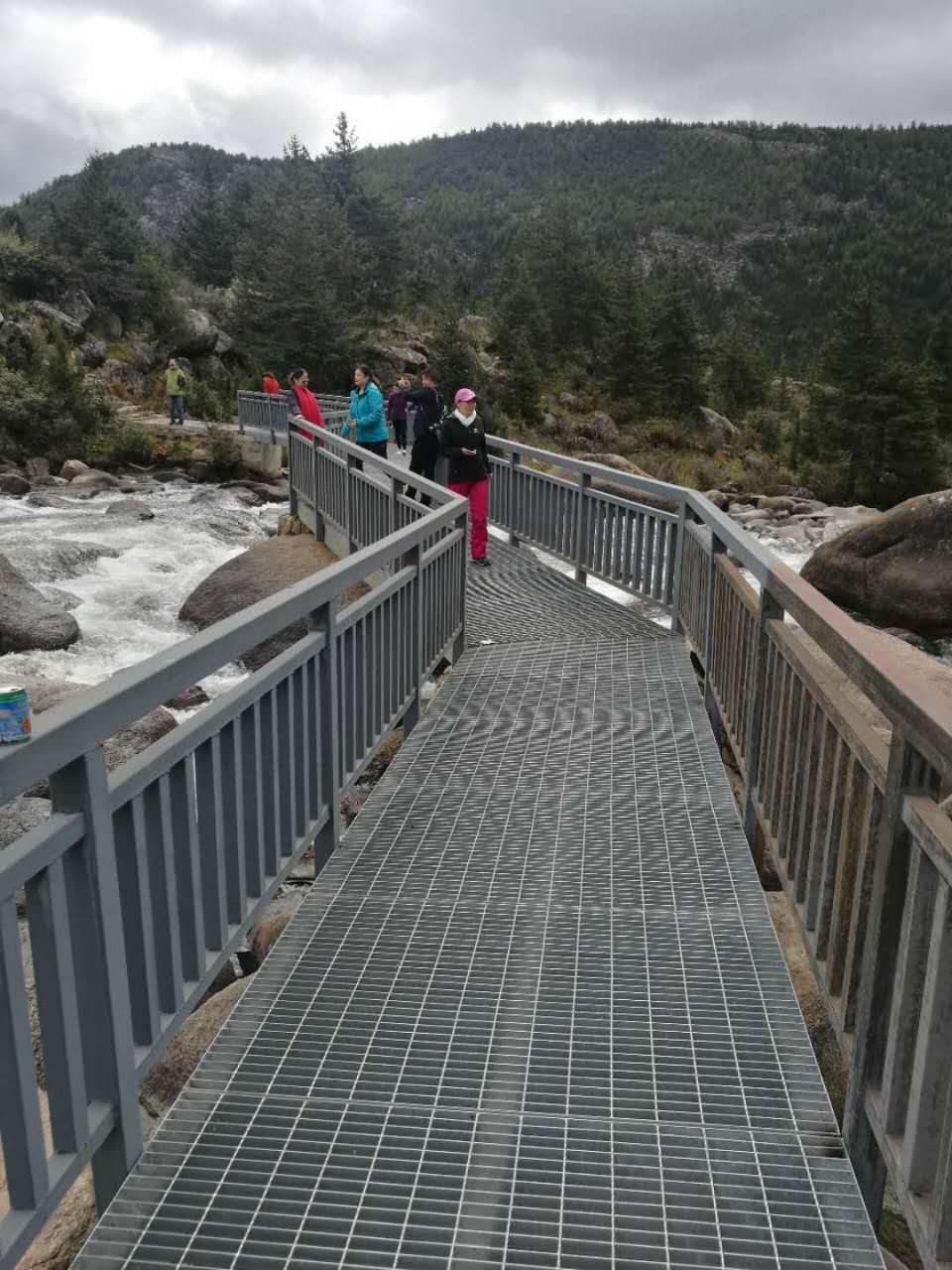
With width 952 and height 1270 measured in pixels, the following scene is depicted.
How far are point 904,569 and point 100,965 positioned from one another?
14086 millimetres

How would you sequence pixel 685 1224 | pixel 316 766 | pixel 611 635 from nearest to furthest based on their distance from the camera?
pixel 685 1224 < pixel 316 766 < pixel 611 635

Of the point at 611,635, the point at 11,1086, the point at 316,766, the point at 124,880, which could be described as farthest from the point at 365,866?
the point at 611,635

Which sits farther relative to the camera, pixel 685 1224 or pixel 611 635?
pixel 611 635

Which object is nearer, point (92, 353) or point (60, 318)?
point (60, 318)

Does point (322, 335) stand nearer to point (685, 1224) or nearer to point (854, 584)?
point (854, 584)

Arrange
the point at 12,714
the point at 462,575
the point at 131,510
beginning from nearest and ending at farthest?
1. the point at 12,714
2. the point at 462,575
3. the point at 131,510

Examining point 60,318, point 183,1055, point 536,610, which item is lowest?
point 183,1055

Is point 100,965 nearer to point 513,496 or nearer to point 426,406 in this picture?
point 513,496

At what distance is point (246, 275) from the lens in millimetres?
57656

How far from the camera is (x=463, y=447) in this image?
10617 mm

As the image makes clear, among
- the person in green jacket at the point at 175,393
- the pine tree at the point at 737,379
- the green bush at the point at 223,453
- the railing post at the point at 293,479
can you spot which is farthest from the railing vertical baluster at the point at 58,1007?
the pine tree at the point at 737,379

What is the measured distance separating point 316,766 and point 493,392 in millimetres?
47010

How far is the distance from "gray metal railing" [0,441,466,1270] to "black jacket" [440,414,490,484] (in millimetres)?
6315

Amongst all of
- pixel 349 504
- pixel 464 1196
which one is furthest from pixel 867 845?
pixel 349 504
